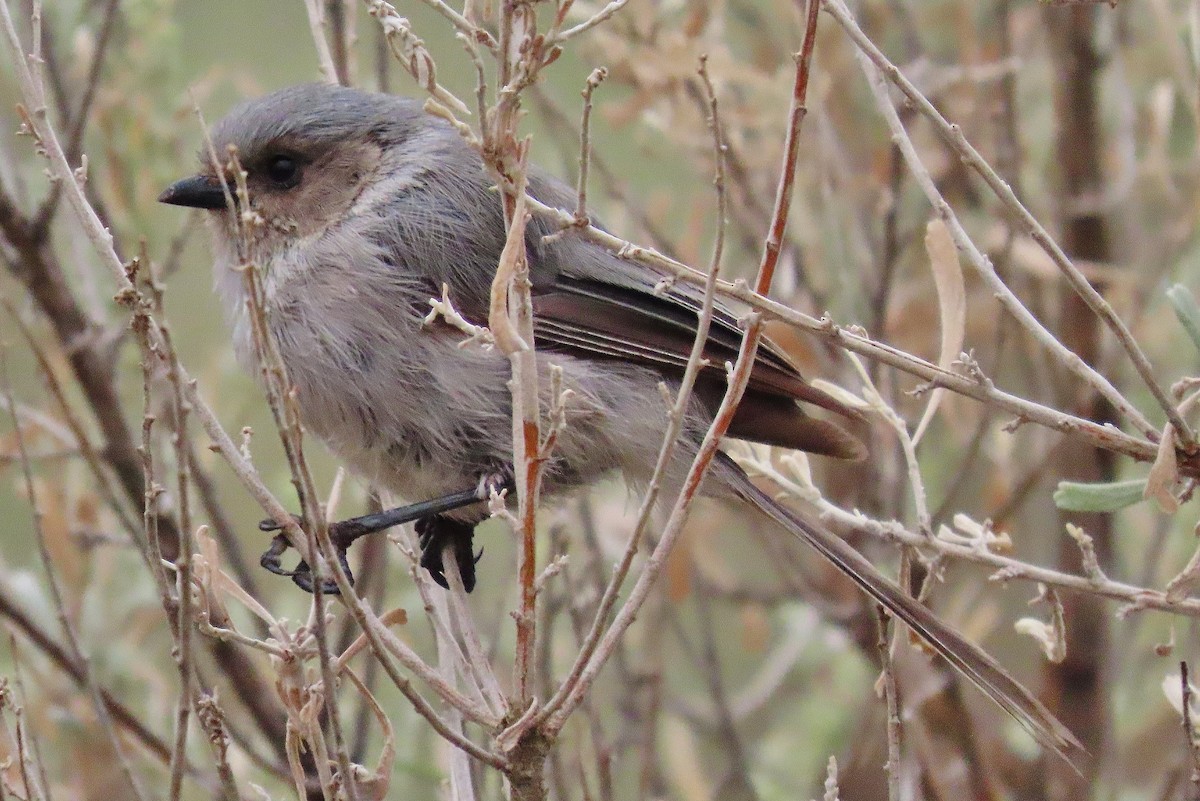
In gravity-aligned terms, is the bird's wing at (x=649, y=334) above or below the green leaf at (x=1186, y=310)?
below

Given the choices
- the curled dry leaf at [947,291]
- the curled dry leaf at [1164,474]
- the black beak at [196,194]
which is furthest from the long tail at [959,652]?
the black beak at [196,194]

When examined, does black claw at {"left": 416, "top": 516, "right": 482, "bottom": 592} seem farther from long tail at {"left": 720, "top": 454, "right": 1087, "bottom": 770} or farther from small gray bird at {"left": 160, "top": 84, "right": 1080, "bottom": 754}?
long tail at {"left": 720, "top": 454, "right": 1087, "bottom": 770}

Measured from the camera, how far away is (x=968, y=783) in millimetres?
3695

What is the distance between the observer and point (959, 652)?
253 cm

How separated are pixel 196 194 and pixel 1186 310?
2.05 metres

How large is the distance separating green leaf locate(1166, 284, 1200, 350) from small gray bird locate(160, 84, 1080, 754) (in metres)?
0.82

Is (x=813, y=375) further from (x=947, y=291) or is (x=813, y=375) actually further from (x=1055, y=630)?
(x=1055, y=630)

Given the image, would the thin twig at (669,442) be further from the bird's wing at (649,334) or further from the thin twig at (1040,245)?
the bird's wing at (649,334)

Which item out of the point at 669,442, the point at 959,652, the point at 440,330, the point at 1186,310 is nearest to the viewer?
Answer: the point at 669,442

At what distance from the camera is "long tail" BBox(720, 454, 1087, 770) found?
95.2 inches

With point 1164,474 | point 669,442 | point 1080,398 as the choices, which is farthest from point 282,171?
point 1080,398

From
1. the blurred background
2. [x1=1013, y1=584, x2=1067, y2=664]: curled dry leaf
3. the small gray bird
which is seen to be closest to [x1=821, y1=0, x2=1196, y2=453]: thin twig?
[x1=1013, y1=584, x2=1067, y2=664]: curled dry leaf

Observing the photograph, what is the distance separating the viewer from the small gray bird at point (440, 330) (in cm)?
297

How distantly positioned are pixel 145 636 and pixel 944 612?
2406 mm
